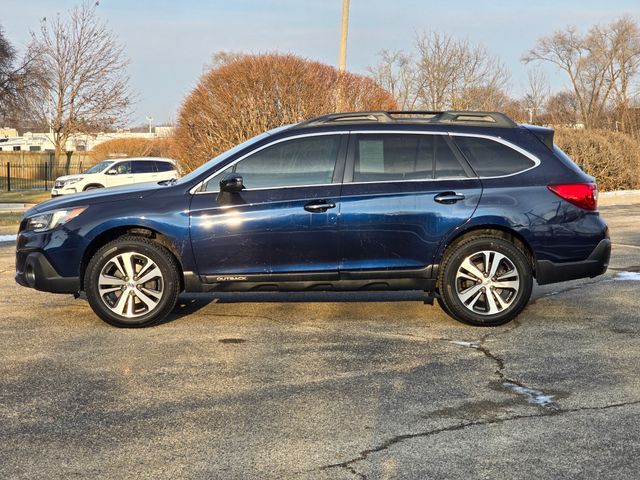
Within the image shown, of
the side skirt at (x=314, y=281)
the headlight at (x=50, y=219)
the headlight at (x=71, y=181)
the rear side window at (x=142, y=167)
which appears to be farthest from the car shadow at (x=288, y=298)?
the headlight at (x=71, y=181)

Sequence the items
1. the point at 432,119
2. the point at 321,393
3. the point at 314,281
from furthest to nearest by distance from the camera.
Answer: the point at 432,119
the point at 314,281
the point at 321,393

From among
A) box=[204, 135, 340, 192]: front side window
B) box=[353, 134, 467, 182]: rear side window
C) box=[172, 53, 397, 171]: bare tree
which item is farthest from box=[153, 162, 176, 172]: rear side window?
box=[353, 134, 467, 182]: rear side window

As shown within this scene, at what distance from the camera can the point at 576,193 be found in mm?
7309

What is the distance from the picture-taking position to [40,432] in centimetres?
455

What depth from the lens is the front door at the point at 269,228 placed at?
7.14 m

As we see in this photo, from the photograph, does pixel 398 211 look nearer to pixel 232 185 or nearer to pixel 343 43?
pixel 232 185

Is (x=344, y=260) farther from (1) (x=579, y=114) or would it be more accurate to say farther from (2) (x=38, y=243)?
(1) (x=579, y=114)

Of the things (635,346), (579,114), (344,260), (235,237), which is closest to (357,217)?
(344,260)

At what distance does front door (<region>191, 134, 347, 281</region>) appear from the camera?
714cm

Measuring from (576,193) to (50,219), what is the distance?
4466 millimetres

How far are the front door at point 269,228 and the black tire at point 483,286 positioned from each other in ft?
3.19

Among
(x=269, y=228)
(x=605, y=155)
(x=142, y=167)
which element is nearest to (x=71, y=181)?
(x=142, y=167)

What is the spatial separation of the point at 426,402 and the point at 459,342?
1684mm

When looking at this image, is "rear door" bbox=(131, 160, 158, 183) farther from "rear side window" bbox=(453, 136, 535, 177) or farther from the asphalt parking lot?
"rear side window" bbox=(453, 136, 535, 177)
